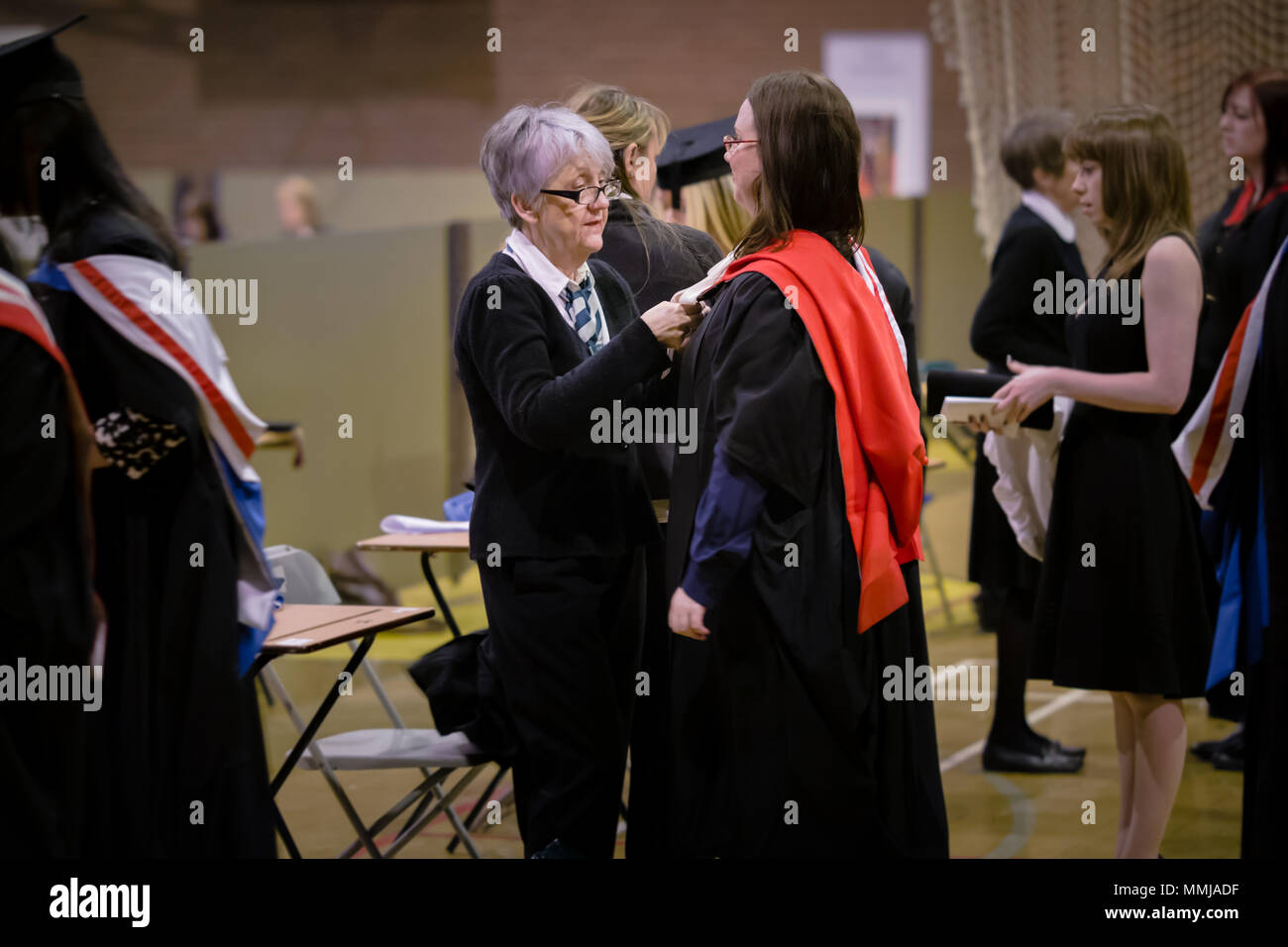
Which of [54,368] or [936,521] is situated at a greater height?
[54,368]

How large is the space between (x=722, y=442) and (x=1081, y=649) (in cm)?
131

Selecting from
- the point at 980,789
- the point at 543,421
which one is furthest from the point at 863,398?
the point at 980,789

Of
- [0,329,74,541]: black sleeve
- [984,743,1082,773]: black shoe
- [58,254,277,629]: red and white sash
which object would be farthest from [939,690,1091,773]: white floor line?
[0,329,74,541]: black sleeve

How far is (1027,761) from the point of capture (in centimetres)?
408

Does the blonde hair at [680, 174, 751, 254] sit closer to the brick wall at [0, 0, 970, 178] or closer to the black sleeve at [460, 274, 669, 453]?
the black sleeve at [460, 274, 669, 453]

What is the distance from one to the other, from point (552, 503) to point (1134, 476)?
4.72 ft

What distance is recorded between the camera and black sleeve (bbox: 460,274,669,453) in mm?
2236

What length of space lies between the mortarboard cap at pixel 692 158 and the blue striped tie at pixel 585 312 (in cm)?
66

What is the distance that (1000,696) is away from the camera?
414 cm

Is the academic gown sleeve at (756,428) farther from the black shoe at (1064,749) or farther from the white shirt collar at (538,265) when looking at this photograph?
the black shoe at (1064,749)

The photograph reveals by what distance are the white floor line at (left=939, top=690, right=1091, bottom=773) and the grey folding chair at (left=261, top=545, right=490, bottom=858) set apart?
1604 mm

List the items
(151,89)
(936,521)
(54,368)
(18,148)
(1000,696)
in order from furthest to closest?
1. (151,89)
2. (936,521)
3. (1000,696)
4. (18,148)
5. (54,368)

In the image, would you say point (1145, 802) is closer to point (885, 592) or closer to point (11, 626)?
point (885, 592)

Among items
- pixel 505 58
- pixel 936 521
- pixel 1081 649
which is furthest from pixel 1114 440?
pixel 505 58
